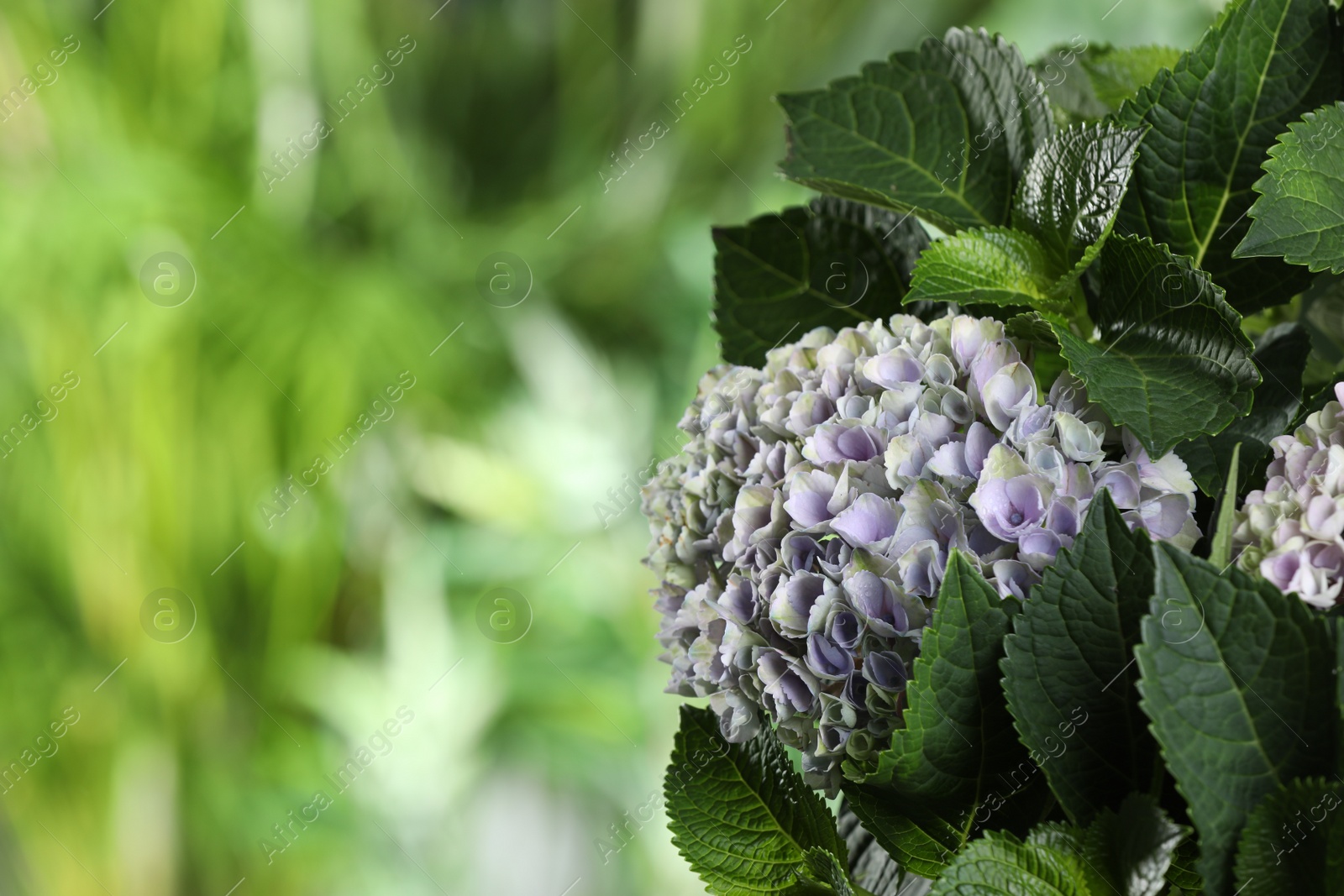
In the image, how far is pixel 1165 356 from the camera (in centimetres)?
27

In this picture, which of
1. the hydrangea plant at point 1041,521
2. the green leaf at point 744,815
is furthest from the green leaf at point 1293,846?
the green leaf at point 744,815

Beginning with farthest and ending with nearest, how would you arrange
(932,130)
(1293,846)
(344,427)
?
(344,427)
(932,130)
(1293,846)

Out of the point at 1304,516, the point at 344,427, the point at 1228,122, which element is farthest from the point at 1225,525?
the point at 344,427

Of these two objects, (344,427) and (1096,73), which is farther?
(344,427)

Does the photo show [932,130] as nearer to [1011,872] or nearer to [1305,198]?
[1305,198]

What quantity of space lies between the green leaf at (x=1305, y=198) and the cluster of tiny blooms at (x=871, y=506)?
0.19 feet

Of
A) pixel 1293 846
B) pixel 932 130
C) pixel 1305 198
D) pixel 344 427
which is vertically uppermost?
pixel 344 427

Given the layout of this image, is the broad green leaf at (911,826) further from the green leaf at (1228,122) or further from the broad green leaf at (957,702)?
the green leaf at (1228,122)

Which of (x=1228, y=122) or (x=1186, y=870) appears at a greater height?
(x=1228, y=122)

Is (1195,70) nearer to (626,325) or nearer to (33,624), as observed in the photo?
(626,325)

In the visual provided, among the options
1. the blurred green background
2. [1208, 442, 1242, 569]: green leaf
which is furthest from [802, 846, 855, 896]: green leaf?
the blurred green background

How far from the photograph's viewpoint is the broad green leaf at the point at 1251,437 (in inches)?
10.5

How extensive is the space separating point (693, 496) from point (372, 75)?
152cm

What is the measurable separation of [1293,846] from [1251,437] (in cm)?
11
